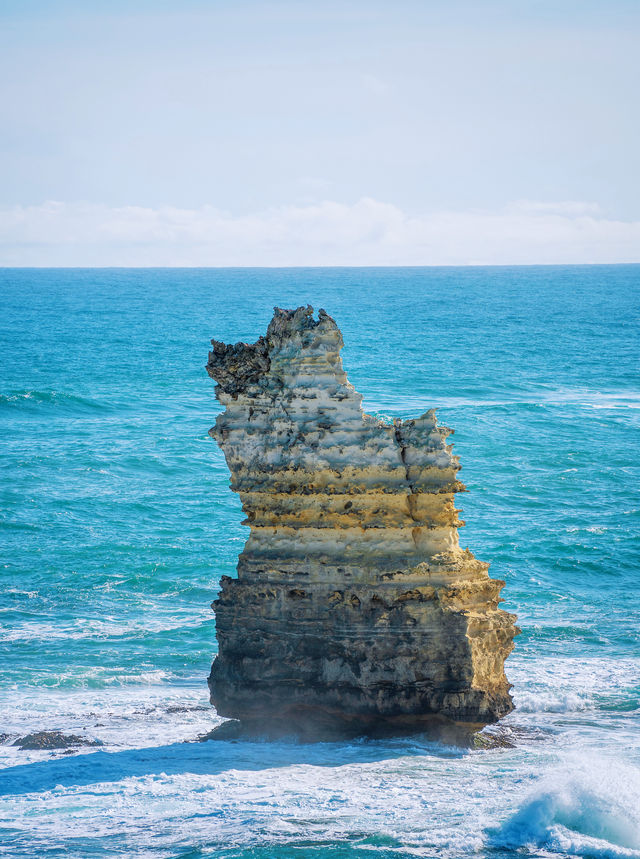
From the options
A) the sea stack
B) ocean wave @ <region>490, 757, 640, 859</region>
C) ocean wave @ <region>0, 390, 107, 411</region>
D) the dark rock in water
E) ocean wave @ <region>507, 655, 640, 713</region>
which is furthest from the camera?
ocean wave @ <region>0, 390, 107, 411</region>

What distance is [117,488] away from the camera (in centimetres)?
4144

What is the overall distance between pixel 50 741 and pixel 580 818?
828 centimetres

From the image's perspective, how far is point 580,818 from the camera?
16.1 meters

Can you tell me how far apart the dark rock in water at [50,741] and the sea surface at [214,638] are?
0.90 feet

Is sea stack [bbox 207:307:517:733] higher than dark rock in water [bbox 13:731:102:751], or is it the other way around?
sea stack [bbox 207:307:517:733]

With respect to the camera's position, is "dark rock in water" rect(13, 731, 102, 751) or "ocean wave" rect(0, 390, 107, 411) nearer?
"dark rock in water" rect(13, 731, 102, 751)

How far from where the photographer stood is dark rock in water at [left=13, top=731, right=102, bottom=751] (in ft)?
64.6

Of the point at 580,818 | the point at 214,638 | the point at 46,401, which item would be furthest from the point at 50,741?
the point at 46,401

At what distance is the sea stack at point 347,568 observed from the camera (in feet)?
63.7

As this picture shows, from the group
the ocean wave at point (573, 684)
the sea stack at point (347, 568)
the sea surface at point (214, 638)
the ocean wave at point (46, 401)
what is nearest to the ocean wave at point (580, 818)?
the sea surface at point (214, 638)

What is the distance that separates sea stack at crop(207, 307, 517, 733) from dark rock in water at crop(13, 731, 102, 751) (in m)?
2.54

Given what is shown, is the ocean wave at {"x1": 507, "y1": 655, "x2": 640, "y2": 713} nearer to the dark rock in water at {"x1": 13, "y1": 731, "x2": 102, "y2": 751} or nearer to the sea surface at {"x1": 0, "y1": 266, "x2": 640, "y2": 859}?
the sea surface at {"x1": 0, "y1": 266, "x2": 640, "y2": 859}

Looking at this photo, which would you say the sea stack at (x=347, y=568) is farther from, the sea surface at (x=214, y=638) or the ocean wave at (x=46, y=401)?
the ocean wave at (x=46, y=401)

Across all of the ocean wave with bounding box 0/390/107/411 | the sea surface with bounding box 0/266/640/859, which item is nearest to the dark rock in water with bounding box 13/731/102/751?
the sea surface with bounding box 0/266/640/859
